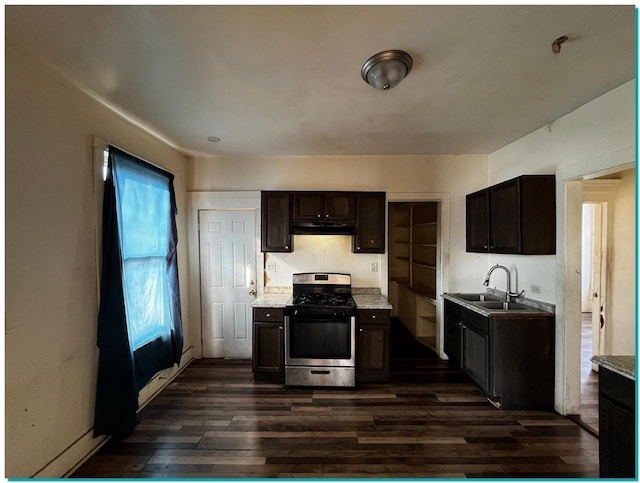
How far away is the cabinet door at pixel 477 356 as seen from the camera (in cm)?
250

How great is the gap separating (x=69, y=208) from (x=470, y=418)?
358cm

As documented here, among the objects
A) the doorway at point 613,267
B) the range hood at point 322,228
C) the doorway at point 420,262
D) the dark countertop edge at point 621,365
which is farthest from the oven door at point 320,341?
the doorway at point 613,267

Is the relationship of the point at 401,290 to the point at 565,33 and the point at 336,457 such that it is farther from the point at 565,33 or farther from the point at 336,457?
the point at 565,33

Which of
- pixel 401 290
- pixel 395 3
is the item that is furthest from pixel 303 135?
pixel 401 290

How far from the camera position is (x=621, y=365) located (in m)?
1.37

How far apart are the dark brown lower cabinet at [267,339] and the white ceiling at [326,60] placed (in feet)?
6.37

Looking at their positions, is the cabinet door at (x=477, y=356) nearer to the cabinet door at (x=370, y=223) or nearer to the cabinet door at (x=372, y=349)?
the cabinet door at (x=372, y=349)

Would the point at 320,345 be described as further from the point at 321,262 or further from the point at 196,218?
the point at 196,218

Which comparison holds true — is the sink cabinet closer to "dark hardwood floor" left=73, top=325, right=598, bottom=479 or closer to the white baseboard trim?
"dark hardwood floor" left=73, top=325, right=598, bottom=479

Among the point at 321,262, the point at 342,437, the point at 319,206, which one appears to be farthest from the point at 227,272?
the point at 342,437

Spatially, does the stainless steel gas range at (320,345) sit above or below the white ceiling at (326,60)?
below

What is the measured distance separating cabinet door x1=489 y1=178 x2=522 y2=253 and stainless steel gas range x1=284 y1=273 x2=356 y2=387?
5.44 feet

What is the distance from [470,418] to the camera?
2326 mm

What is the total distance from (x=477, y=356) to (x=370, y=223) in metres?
1.77
